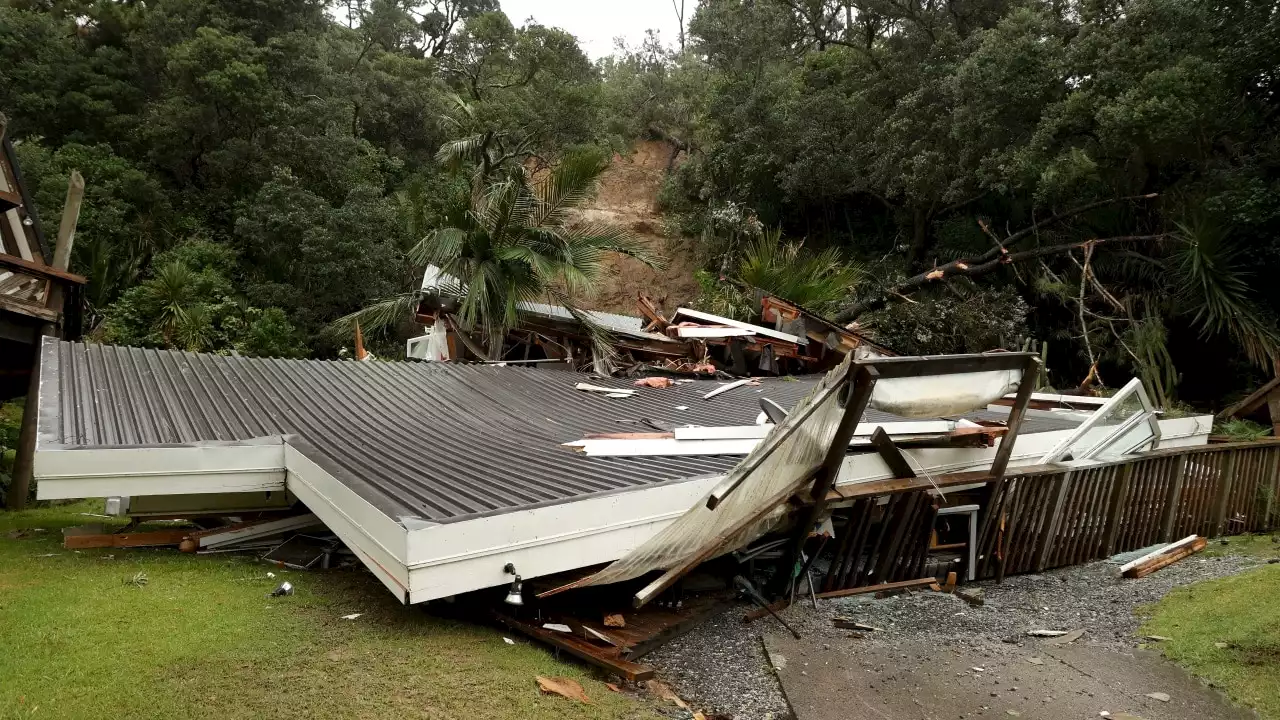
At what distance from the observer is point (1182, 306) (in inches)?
555

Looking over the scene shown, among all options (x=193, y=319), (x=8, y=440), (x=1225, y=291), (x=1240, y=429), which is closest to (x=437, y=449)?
(x=1240, y=429)

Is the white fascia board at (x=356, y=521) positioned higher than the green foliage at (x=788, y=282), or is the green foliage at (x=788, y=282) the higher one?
the green foliage at (x=788, y=282)

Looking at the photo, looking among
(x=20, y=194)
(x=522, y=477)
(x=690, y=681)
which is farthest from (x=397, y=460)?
(x=20, y=194)

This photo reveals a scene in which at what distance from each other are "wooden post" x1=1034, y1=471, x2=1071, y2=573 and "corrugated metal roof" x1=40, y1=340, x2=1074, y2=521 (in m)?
0.59

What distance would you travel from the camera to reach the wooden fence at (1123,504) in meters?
6.75

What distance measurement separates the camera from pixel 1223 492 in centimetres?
862

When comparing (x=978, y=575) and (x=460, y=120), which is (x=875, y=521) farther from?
(x=460, y=120)

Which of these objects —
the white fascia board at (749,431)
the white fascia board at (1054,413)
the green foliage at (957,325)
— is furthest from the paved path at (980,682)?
the green foliage at (957,325)

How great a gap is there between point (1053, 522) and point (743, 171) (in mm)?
18635

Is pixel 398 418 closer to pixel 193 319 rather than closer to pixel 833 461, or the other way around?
pixel 833 461

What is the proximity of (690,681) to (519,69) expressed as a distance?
2840 centimetres

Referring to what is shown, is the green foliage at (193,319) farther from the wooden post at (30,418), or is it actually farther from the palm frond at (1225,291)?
the palm frond at (1225,291)

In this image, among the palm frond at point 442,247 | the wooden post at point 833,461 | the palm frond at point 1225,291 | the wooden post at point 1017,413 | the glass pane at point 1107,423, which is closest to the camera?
the wooden post at point 833,461

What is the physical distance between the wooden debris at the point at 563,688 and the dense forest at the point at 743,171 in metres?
8.64
